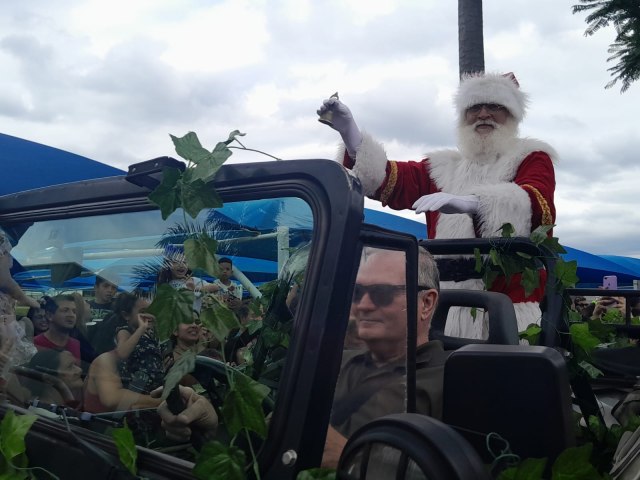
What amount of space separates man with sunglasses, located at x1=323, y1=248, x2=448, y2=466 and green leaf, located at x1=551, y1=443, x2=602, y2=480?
0.38 m

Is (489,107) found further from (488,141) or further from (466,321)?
(466,321)

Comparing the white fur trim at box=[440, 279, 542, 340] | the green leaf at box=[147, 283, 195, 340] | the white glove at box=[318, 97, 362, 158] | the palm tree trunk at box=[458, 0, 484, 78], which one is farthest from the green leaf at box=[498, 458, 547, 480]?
the palm tree trunk at box=[458, 0, 484, 78]

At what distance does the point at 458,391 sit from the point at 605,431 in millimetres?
1019

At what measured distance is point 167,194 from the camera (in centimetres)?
143

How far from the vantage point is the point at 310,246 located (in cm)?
129

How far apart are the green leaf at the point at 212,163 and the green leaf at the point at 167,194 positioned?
0.05 meters

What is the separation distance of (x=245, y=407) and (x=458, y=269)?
1.77 m

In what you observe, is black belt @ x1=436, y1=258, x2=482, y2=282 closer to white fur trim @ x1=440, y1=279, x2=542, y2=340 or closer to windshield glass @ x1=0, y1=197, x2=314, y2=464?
white fur trim @ x1=440, y1=279, x2=542, y2=340

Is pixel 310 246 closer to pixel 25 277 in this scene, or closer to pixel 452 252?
pixel 25 277

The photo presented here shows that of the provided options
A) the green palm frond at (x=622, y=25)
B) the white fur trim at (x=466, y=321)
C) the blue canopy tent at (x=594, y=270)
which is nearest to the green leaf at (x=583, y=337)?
the white fur trim at (x=466, y=321)

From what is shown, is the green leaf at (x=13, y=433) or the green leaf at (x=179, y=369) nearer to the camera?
the green leaf at (x=179, y=369)

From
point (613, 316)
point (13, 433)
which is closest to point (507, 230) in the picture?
point (13, 433)

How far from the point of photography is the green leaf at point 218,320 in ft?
4.36

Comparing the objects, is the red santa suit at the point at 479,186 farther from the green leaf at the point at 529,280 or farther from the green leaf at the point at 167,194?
the green leaf at the point at 167,194
